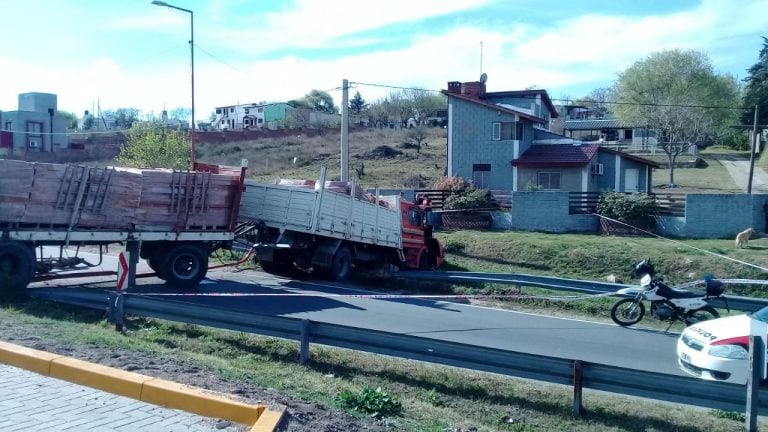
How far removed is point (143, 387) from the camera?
6.97 metres

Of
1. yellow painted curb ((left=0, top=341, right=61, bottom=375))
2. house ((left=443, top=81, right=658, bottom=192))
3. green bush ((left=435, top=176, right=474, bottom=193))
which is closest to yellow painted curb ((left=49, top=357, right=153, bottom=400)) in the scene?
yellow painted curb ((left=0, top=341, right=61, bottom=375))

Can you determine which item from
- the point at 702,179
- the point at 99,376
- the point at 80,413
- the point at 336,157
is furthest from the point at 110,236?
the point at 702,179

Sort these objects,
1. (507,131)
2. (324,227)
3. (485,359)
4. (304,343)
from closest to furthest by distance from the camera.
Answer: (485,359) → (304,343) → (324,227) → (507,131)

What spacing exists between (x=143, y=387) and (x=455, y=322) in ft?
26.1

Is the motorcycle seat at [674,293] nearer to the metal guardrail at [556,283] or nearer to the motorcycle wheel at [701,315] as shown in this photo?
the motorcycle wheel at [701,315]

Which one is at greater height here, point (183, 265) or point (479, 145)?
point (479, 145)

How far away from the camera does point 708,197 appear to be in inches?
1084

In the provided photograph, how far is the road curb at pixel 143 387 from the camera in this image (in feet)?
20.7

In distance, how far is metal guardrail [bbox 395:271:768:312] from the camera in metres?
14.3

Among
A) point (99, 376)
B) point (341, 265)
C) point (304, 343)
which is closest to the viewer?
point (99, 376)

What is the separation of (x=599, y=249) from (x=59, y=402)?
20121mm

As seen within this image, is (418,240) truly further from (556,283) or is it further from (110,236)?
(110,236)

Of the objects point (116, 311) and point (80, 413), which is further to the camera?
point (116, 311)

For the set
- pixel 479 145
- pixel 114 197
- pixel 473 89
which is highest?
pixel 473 89
